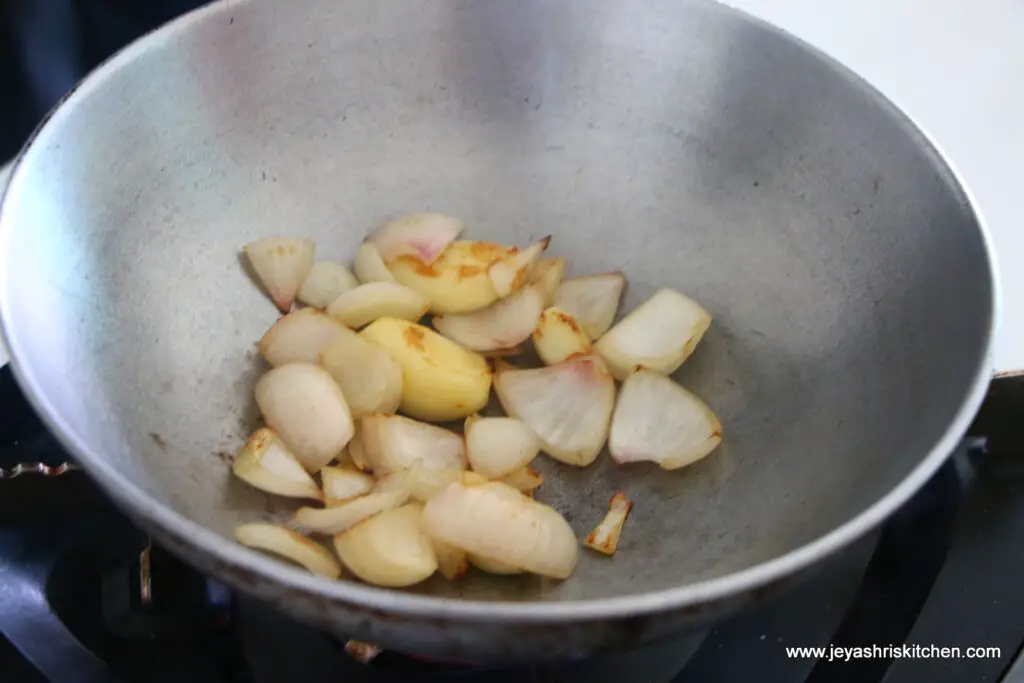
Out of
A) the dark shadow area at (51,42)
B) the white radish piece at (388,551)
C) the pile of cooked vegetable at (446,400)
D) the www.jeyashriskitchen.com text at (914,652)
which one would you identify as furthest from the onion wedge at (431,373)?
the dark shadow area at (51,42)

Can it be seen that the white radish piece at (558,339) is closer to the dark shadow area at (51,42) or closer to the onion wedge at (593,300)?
the onion wedge at (593,300)

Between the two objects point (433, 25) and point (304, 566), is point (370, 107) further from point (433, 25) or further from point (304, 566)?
point (304, 566)

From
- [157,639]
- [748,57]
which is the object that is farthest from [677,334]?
[157,639]

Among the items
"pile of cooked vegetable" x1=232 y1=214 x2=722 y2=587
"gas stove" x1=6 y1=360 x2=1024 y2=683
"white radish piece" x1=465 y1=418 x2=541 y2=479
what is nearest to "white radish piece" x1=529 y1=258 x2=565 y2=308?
"pile of cooked vegetable" x1=232 y1=214 x2=722 y2=587

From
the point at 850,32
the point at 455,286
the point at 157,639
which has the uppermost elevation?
the point at 850,32

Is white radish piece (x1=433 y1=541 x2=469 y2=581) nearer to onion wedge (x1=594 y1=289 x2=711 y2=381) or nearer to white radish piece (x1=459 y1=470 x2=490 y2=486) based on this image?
white radish piece (x1=459 y1=470 x2=490 y2=486)
